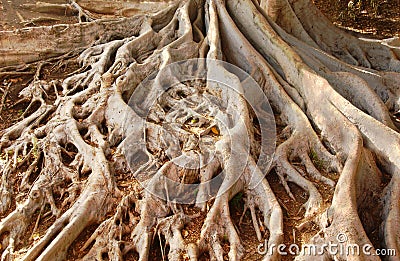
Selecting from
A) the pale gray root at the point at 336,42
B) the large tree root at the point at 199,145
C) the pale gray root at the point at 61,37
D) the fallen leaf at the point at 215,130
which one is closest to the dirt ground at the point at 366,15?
the pale gray root at the point at 336,42

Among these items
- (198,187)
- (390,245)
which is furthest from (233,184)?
(390,245)

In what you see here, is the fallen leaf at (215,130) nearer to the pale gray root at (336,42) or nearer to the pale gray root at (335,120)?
the pale gray root at (335,120)

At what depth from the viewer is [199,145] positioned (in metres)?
4.41

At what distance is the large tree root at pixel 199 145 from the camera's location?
3.70 m

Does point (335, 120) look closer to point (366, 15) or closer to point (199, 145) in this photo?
point (199, 145)

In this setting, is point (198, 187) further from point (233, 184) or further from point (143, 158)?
point (143, 158)

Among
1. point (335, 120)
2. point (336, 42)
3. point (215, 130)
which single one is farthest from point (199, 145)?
point (336, 42)

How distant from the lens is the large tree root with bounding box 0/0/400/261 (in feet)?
12.1

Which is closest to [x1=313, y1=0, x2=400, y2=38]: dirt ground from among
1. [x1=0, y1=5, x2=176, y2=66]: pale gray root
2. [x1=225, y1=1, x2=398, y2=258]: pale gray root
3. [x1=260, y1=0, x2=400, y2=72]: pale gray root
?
[x1=260, y1=0, x2=400, y2=72]: pale gray root

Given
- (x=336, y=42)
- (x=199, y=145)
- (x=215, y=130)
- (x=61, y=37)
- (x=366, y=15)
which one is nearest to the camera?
(x=199, y=145)

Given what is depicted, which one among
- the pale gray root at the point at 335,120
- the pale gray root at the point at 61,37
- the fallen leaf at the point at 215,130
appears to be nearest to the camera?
the pale gray root at the point at 335,120

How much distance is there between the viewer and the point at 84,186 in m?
4.18

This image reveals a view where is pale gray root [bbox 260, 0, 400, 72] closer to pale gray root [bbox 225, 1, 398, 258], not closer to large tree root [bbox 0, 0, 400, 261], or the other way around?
large tree root [bbox 0, 0, 400, 261]

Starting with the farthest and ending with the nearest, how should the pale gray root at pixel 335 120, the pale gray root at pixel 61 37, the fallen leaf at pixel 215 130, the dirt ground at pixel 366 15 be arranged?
the dirt ground at pixel 366 15
the pale gray root at pixel 61 37
the fallen leaf at pixel 215 130
the pale gray root at pixel 335 120
